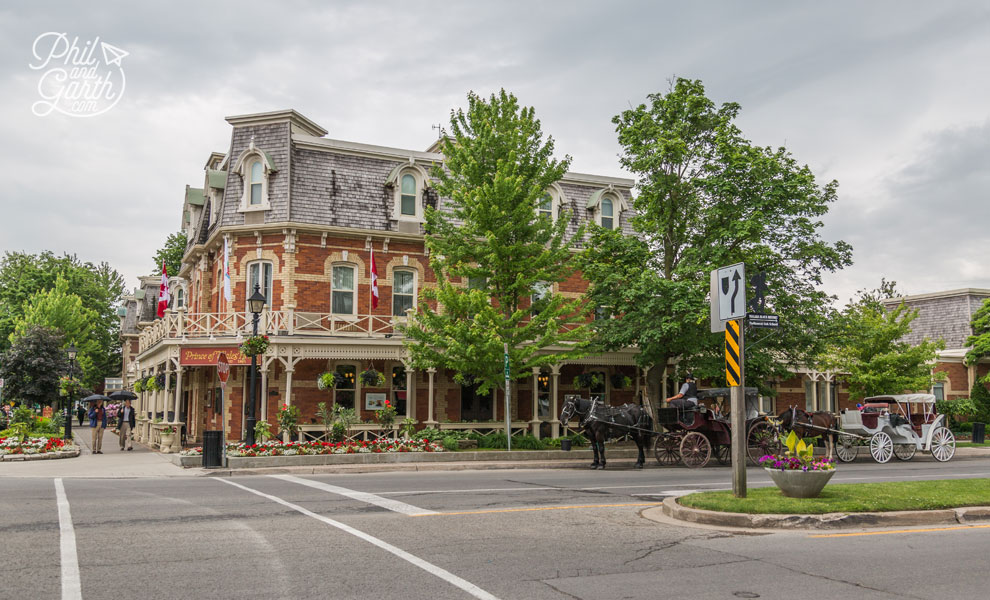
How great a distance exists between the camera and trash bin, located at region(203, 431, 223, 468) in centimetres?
1888

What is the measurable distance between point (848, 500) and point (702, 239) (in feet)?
46.1

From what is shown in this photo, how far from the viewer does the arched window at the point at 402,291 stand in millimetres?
28139

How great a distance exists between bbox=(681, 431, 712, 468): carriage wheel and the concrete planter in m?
8.56

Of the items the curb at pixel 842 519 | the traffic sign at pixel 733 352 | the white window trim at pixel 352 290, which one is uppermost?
the white window trim at pixel 352 290

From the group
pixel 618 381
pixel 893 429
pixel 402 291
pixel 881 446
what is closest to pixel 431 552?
pixel 881 446

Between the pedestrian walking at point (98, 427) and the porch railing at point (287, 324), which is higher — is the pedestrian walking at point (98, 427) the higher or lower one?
the lower one

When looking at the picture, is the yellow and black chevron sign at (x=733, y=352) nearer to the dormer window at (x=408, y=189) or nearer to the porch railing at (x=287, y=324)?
the porch railing at (x=287, y=324)

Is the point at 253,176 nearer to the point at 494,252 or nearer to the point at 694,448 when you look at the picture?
the point at 494,252

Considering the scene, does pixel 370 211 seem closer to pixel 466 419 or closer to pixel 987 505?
pixel 466 419

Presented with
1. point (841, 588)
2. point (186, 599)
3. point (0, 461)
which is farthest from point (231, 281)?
point (841, 588)

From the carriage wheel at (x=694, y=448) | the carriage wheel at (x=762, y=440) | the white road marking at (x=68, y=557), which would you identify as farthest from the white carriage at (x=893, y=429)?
the white road marking at (x=68, y=557)

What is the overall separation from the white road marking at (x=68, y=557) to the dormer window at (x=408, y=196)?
18.0 metres

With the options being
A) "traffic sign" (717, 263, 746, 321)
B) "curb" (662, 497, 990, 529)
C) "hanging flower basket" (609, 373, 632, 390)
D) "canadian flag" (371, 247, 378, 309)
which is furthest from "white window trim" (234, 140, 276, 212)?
"curb" (662, 497, 990, 529)

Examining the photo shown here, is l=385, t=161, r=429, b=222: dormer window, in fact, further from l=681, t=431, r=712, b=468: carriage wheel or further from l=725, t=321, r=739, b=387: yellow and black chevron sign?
l=725, t=321, r=739, b=387: yellow and black chevron sign
